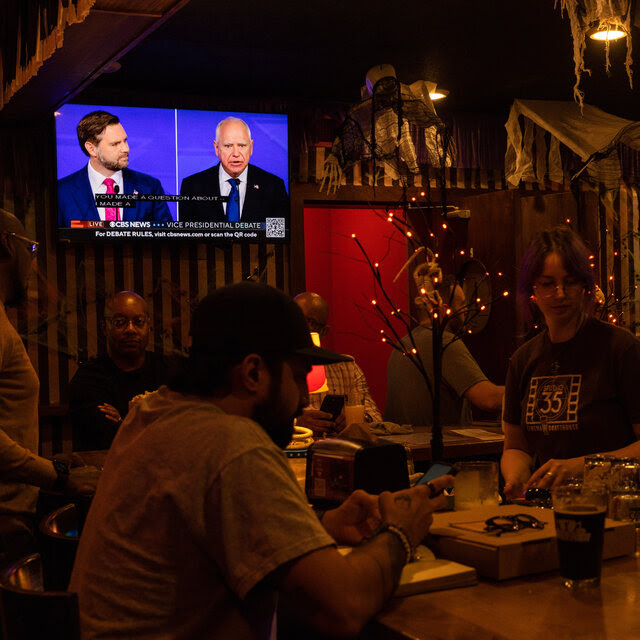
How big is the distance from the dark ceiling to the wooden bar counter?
149 inches

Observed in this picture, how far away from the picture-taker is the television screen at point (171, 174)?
5.71m

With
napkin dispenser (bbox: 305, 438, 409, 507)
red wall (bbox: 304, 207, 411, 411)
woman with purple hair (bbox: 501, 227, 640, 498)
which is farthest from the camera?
red wall (bbox: 304, 207, 411, 411)

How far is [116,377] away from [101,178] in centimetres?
185

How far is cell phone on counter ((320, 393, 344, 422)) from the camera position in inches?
154

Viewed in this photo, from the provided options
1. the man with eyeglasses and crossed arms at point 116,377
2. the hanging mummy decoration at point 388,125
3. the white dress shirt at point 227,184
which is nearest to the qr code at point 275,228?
the white dress shirt at point 227,184

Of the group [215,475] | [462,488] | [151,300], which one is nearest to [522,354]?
[462,488]

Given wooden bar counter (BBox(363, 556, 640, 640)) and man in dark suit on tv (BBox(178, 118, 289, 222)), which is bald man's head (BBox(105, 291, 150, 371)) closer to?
man in dark suit on tv (BBox(178, 118, 289, 222))

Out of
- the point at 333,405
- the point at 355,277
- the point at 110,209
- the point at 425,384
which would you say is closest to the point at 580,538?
the point at 333,405

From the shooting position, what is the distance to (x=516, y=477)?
8.48 ft

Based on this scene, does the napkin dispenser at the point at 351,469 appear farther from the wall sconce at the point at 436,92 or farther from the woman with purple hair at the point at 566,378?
the wall sconce at the point at 436,92

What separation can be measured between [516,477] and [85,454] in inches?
82.6

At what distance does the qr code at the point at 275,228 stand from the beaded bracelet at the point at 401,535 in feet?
16.0

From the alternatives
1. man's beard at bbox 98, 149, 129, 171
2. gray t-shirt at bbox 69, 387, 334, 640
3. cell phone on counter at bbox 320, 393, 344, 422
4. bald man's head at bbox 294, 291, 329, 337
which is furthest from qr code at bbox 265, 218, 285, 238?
gray t-shirt at bbox 69, 387, 334, 640

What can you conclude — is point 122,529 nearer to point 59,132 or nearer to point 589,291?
point 589,291
